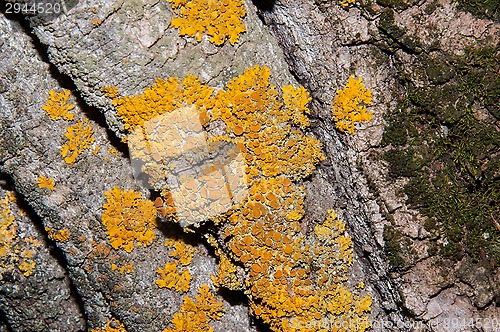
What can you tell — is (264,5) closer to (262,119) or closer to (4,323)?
(262,119)

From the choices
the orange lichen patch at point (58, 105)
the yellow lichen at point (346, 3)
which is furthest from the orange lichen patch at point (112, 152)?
the yellow lichen at point (346, 3)

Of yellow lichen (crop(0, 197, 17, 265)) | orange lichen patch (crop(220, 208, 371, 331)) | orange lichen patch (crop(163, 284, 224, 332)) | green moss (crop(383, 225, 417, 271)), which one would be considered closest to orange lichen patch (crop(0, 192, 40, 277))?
yellow lichen (crop(0, 197, 17, 265))

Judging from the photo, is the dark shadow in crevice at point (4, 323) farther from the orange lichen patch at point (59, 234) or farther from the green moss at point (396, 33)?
the green moss at point (396, 33)

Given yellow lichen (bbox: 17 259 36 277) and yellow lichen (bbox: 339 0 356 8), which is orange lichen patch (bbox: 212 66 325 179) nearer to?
yellow lichen (bbox: 339 0 356 8)

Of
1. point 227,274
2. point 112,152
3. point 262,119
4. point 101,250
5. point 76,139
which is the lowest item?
point 227,274

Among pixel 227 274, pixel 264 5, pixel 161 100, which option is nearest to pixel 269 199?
pixel 227 274

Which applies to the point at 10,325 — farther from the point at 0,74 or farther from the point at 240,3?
the point at 240,3

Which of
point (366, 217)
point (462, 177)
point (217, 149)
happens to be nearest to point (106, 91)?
point (217, 149)
